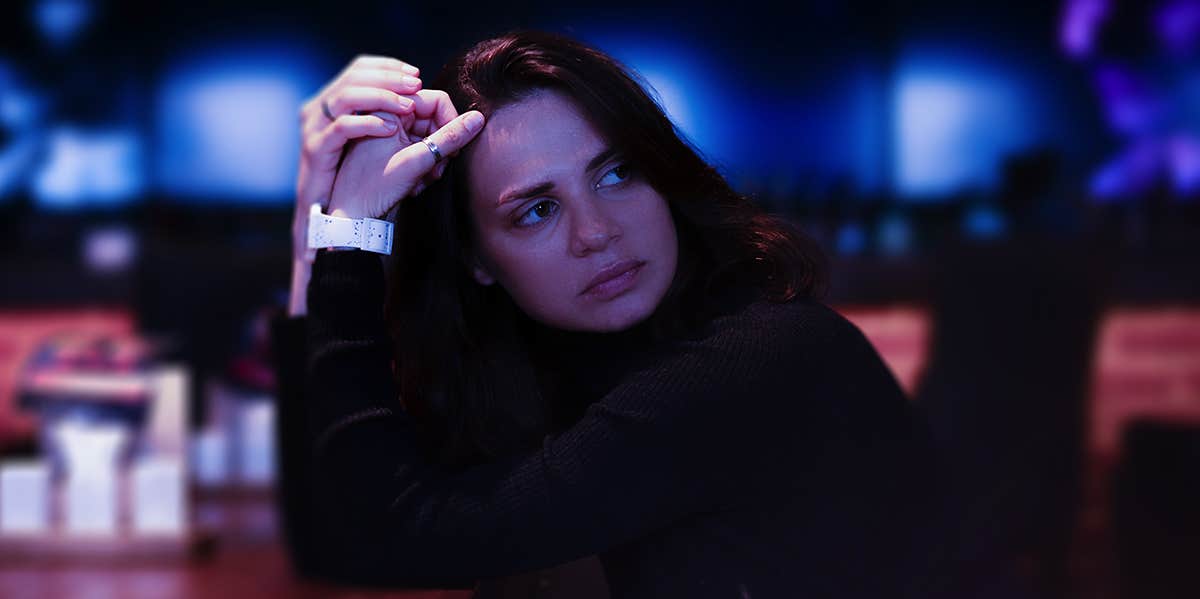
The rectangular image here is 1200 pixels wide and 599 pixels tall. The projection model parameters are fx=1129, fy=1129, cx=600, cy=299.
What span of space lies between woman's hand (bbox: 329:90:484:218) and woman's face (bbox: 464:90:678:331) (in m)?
0.04

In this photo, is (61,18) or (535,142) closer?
(535,142)

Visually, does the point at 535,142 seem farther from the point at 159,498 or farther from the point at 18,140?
the point at 18,140

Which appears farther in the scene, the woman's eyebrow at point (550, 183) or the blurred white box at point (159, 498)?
the blurred white box at point (159, 498)

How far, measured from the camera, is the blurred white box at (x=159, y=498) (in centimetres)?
225

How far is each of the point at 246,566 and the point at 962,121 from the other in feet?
9.83

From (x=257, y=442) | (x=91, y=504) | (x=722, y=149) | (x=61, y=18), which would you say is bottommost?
(x=91, y=504)

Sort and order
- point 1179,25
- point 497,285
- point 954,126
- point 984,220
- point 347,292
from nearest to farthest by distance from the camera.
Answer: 1. point 347,292
2. point 497,285
3. point 984,220
4. point 1179,25
5. point 954,126

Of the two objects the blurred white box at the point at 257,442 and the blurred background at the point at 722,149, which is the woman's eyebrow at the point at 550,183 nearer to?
the blurred white box at the point at 257,442

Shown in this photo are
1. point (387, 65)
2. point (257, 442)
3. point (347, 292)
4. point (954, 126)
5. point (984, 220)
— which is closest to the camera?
point (347, 292)

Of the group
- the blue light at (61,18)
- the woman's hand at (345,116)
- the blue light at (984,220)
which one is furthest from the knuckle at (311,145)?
the blue light at (61,18)

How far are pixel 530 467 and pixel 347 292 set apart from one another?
24 cm

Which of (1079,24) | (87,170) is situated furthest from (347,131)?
(1079,24)

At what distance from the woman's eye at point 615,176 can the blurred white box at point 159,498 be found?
1.50 m

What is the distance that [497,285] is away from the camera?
1.24 meters
